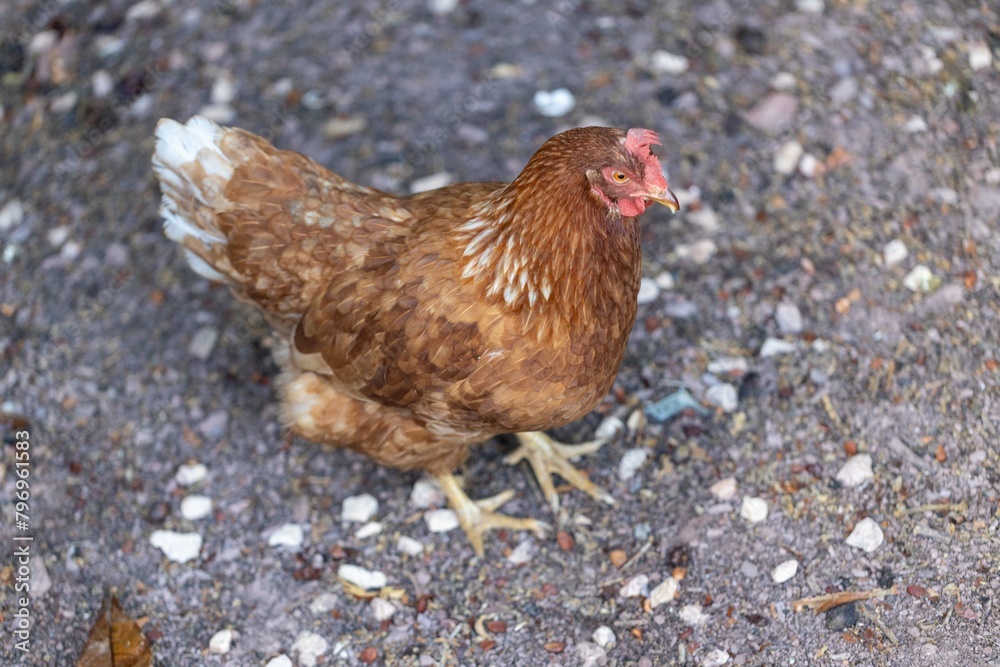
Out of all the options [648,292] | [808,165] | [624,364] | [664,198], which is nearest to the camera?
[664,198]

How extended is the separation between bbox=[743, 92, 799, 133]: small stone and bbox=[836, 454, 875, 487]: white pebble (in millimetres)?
1653

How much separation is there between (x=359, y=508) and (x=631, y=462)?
3.45 feet

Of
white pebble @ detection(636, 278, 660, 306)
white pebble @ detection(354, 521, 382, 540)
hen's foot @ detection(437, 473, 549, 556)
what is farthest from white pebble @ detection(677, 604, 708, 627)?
white pebble @ detection(636, 278, 660, 306)

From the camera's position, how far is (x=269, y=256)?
297cm

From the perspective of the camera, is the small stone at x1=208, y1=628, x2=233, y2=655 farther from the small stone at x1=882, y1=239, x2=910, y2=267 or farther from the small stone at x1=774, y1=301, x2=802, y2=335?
the small stone at x1=882, y1=239, x2=910, y2=267

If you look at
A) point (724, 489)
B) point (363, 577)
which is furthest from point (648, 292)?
point (363, 577)

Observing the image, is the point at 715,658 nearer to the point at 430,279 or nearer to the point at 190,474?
the point at 430,279

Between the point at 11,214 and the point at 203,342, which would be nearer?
the point at 203,342

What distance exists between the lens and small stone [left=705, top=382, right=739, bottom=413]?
343 centimetres

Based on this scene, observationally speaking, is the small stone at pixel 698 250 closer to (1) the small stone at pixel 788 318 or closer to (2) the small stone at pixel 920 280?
(1) the small stone at pixel 788 318

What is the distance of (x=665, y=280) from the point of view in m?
3.78

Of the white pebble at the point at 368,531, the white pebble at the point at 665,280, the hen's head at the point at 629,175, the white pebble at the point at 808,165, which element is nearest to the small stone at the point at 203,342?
the white pebble at the point at 368,531

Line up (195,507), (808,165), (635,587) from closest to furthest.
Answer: (635,587) < (195,507) < (808,165)

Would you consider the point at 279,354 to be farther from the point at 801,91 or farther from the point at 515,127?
the point at 801,91
